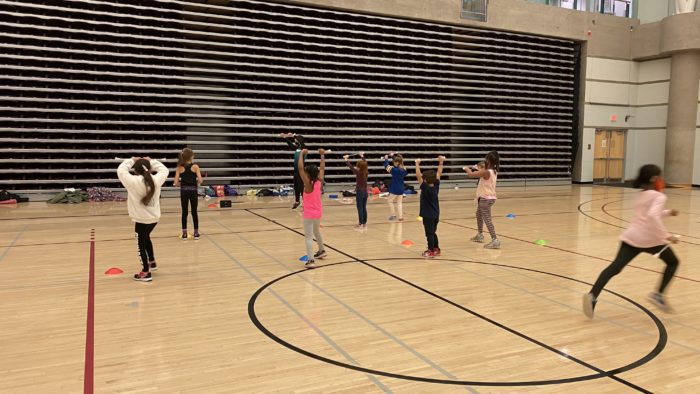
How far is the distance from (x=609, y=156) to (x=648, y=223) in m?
22.0

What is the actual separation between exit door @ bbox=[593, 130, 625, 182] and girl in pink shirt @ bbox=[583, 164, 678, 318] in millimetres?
21069

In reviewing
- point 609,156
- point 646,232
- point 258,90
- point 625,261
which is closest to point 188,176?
point 625,261

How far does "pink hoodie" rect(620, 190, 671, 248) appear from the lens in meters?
4.48

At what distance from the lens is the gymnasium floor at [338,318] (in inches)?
137

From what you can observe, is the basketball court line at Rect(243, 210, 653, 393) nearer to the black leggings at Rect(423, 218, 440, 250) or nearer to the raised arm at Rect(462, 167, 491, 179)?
the black leggings at Rect(423, 218, 440, 250)

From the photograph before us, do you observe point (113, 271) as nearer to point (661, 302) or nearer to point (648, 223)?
point (648, 223)

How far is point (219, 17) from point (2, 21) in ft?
19.3

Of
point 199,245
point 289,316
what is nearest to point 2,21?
point 199,245

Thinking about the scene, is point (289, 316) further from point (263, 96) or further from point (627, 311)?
point (263, 96)

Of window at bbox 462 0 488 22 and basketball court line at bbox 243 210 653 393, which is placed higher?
window at bbox 462 0 488 22

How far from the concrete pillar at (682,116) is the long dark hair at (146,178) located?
22.6m

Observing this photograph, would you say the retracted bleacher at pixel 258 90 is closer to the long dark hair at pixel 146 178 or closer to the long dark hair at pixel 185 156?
the long dark hair at pixel 185 156

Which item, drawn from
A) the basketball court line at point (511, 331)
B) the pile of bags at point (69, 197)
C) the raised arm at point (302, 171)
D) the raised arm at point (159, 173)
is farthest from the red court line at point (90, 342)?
the pile of bags at point (69, 197)

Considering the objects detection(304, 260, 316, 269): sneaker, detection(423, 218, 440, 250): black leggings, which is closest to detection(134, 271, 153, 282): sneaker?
detection(304, 260, 316, 269): sneaker
